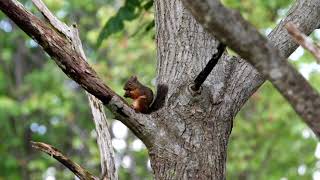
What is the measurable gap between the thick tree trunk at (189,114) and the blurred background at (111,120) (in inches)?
268

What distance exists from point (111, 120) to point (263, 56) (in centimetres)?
1040

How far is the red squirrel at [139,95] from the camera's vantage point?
243cm

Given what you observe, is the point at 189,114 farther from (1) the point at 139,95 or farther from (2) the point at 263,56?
(2) the point at 263,56

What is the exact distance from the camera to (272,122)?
11.2 m

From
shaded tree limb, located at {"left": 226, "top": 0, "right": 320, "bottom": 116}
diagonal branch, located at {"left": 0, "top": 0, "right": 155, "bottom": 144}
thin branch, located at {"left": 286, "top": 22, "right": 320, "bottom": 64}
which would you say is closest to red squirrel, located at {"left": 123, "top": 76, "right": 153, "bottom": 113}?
diagonal branch, located at {"left": 0, "top": 0, "right": 155, "bottom": 144}

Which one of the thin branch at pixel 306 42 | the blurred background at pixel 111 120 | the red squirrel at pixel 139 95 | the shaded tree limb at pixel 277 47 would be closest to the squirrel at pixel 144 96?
the red squirrel at pixel 139 95

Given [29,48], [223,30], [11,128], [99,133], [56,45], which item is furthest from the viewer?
[29,48]

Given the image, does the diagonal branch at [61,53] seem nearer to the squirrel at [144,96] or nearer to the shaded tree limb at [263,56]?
the squirrel at [144,96]

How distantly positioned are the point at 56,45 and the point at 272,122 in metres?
9.26

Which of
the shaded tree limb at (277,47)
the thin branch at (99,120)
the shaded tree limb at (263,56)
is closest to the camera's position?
the shaded tree limb at (263,56)

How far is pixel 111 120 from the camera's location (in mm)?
11938

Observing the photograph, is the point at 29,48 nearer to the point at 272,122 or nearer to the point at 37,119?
the point at 37,119

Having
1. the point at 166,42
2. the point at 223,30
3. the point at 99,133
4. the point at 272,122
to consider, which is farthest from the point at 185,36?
the point at 272,122

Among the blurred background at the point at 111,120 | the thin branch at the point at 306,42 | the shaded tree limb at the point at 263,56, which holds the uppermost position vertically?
the blurred background at the point at 111,120
